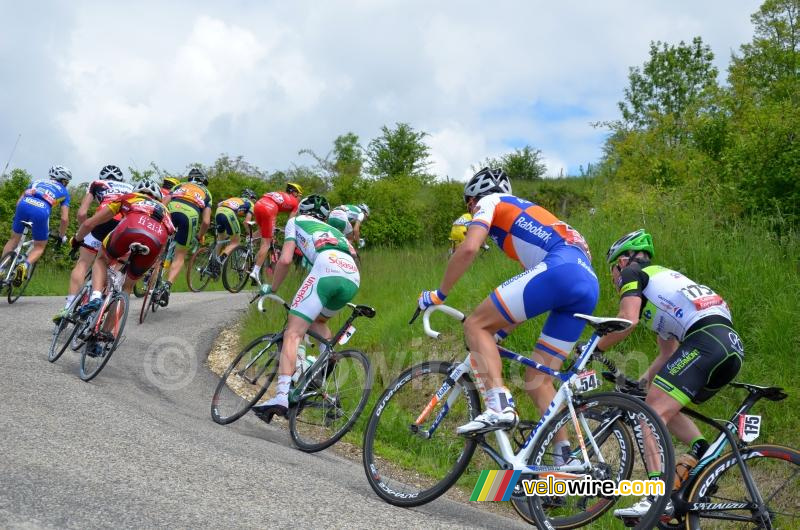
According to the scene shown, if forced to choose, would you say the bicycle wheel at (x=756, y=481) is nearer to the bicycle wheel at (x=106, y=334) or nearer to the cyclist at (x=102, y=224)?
the bicycle wheel at (x=106, y=334)

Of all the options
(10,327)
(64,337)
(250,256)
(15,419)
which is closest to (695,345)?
(15,419)

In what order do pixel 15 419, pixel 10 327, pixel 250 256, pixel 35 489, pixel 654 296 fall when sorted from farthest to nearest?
1. pixel 250 256
2. pixel 10 327
3. pixel 15 419
4. pixel 654 296
5. pixel 35 489

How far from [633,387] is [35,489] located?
426cm

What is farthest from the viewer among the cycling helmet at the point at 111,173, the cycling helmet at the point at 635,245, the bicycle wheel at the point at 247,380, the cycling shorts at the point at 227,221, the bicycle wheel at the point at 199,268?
the bicycle wheel at the point at 199,268

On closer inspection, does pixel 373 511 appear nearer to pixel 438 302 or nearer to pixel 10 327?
pixel 438 302

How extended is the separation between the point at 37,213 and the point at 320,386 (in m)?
8.05

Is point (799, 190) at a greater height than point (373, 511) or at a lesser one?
greater

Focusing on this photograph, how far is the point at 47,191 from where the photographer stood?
526 inches

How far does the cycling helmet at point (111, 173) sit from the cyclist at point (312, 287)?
501 centimetres

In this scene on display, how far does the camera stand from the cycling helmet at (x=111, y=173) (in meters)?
11.9

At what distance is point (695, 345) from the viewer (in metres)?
5.33

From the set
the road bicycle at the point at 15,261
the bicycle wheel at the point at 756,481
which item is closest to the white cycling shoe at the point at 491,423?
the bicycle wheel at the point at 756,481

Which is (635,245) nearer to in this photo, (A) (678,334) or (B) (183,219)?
(A) (678,334)

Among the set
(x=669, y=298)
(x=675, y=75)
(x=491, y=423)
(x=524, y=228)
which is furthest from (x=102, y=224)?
(x=675, y=75)
